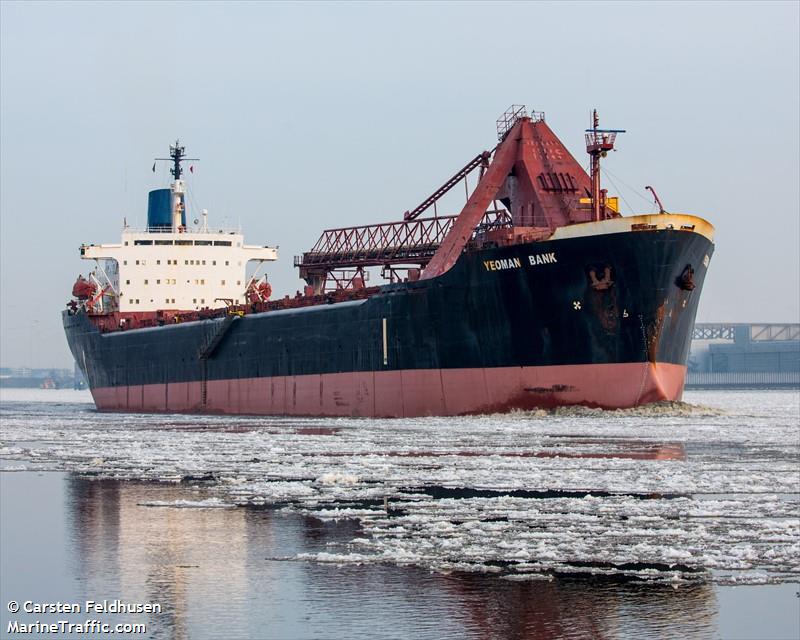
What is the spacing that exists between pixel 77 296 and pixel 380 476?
3582 centimetres

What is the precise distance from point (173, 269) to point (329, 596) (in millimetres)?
39901

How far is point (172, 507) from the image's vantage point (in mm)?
11219

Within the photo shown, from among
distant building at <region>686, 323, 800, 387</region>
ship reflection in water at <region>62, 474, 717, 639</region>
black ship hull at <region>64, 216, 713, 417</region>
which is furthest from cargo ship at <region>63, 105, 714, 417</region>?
distant building at <region>686, 323, 800, 387</region>

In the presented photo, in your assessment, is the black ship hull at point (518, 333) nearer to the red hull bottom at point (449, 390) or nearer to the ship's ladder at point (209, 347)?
the red hull bottom at point (449, 390)

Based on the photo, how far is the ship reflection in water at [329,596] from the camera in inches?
257

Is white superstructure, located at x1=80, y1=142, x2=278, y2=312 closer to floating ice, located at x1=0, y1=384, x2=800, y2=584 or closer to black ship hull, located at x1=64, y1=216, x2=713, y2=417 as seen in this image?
black ship hull, located at x1=64, y1=216, x2=713, y2=417

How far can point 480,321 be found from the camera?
93.2 ft

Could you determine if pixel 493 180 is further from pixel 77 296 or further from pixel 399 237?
pixel 77 296

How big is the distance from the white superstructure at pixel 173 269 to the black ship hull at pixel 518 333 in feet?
39.5

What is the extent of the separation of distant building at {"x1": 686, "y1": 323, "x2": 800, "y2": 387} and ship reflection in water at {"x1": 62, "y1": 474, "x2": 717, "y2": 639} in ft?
328

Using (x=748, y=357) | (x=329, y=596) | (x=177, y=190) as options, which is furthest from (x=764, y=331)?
(x=329, y=596)

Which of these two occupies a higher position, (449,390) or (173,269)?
(173,269)

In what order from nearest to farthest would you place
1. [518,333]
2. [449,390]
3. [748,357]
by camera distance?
[518,333] < [449,390] < [748,357]

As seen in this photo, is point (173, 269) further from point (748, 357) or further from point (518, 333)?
point (748, 357)
